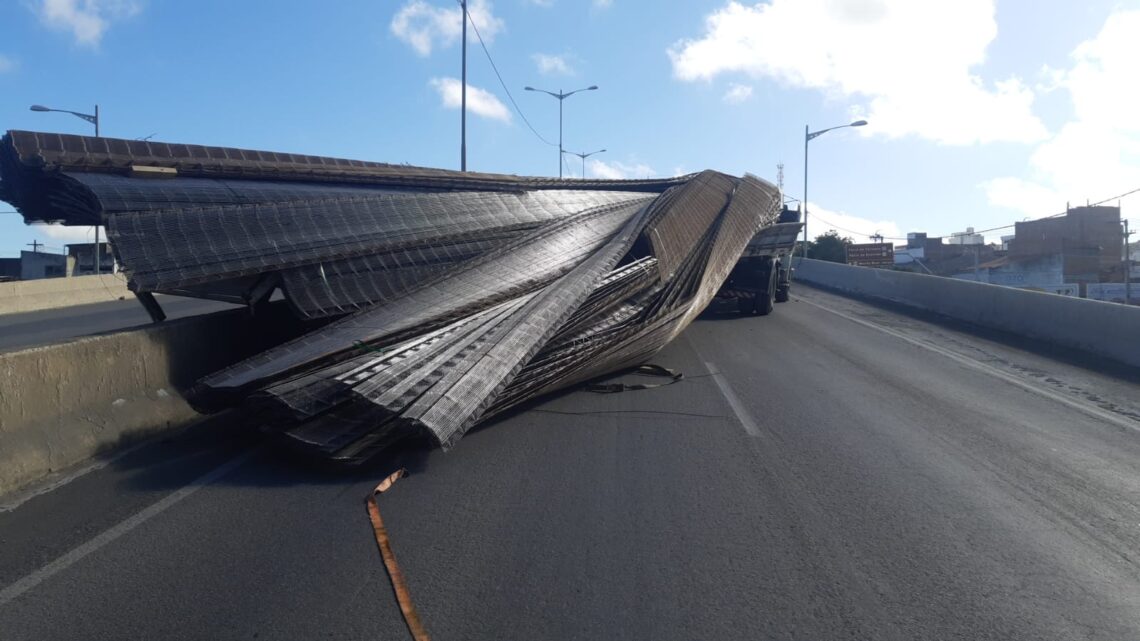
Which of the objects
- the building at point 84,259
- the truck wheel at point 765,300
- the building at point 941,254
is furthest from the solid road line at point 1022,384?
the building at point 84,259

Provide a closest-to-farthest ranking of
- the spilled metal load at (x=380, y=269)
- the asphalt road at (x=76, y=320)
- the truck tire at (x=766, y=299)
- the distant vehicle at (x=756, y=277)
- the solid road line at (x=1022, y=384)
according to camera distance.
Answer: the spilled metal load at (x=380, y=269), the solid road line at (x=1022, y=384), the asphalt road at (x=76, y=320), the distant vehicle at (x=756, y=277), the truck tire at (x=766, y=299)

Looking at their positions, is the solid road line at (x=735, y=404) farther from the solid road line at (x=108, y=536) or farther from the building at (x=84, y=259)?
the building at (x=84, y=259)

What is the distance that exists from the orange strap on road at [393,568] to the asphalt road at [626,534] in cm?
6

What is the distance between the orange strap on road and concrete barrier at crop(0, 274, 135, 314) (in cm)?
2387

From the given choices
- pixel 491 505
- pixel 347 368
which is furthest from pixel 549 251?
pixel 491 505

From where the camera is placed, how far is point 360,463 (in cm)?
802

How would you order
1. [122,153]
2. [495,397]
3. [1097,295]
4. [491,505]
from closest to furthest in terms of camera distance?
1. [491,505]
2. [495,397]
3. [122,153]
4. [1097,295]

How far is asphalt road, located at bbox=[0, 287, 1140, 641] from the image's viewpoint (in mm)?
5035

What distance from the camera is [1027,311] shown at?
20.2m

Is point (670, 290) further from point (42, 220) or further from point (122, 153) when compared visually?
point (42, 220)

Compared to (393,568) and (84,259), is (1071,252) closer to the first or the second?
(393,568)

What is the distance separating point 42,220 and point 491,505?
40.8 feet

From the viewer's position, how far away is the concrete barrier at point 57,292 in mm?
30750

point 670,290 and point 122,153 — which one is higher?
point 122,153
